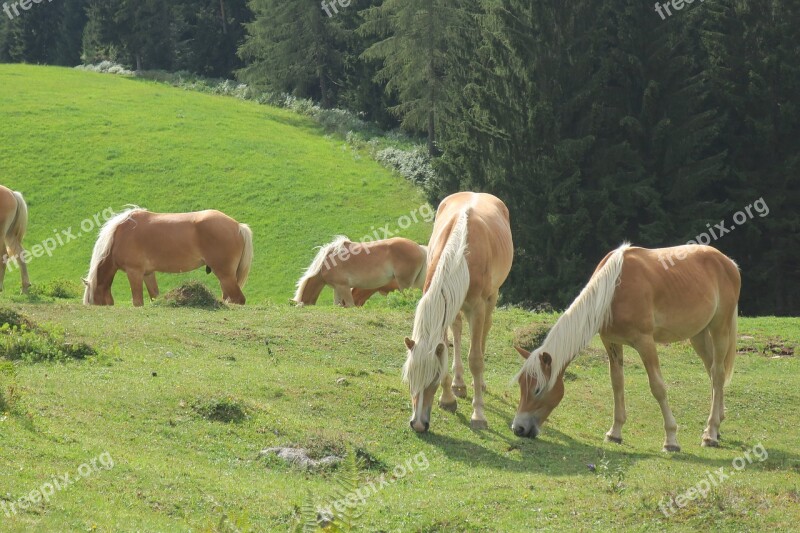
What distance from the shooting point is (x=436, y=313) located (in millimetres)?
11422

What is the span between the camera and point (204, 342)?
602 inches

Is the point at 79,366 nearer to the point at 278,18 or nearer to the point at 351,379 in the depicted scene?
the point at 351,379

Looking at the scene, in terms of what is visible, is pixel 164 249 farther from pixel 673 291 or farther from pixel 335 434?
pixel 673 291

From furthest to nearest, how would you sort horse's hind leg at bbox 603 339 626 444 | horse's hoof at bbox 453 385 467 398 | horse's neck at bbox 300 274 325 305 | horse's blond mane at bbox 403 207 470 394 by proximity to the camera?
1. horse's neck at bbox 300 274 325 305
2. horse's hoof at bbox 453 385 467 398
3. horse's hind leg at bbox 603 339 626 444
4. horse's blond mane at bbox 403 207 470 394

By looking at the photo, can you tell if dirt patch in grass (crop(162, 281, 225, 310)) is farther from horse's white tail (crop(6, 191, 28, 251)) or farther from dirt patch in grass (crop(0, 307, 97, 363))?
horse's white tail (crop(6, 191, 28, 251))

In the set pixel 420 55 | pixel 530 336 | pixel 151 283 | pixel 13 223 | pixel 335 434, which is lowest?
pixel 151 283

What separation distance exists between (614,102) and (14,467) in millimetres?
28411

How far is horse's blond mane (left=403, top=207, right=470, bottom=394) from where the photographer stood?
36.6ft

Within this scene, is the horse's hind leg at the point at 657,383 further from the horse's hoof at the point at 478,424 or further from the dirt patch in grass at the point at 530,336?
the dirt patch in grass at the point at 530,336

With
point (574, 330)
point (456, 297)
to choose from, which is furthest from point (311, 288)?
point (574, 330)

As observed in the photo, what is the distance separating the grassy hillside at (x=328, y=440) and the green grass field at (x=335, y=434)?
28 millimetres

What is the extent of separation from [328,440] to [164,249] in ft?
36.9

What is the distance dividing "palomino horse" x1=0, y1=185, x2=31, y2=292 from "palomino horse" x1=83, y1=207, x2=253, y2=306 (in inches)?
81.9

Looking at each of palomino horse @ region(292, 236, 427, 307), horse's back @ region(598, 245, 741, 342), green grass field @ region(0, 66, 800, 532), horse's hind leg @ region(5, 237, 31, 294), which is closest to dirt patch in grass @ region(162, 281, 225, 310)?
green grass field @ region(0, 66, 800, 532)
